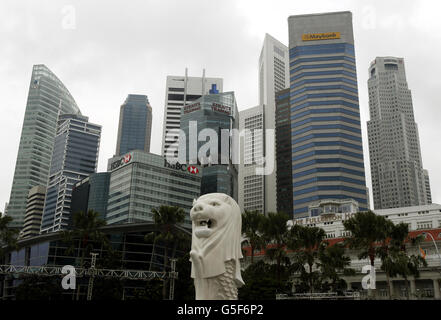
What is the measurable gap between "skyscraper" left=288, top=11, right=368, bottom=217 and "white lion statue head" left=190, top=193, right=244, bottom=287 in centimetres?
11500

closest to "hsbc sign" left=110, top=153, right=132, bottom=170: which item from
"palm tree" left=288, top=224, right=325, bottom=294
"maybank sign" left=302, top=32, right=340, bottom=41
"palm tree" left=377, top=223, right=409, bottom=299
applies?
"palm tree" left=288, top=224, right=325, bottom=294

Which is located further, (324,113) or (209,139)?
(209,139)

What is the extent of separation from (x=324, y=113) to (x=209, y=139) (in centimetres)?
4823

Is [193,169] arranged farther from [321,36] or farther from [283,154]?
[321,36]

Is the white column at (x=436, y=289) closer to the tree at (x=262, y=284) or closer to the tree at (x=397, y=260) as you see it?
the tree at (x=397, y=260)

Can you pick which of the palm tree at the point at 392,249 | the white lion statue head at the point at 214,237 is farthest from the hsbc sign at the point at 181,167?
the white lion statue head at the point at 214,237

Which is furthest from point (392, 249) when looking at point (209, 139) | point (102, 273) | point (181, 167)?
point (209, 139)

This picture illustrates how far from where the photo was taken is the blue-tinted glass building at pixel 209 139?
157 m

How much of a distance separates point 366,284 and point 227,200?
150ft

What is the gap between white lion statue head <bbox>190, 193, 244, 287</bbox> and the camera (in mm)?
20156

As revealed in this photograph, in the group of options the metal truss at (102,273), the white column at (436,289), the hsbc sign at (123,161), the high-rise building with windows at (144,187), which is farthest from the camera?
the hsbc sign at (123,161)

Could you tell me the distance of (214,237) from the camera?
20.5 m

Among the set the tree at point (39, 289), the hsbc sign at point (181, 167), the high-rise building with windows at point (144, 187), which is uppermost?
the hsbc sign at point (181, 167)
